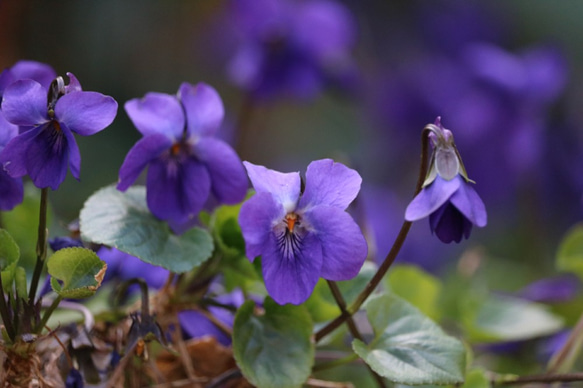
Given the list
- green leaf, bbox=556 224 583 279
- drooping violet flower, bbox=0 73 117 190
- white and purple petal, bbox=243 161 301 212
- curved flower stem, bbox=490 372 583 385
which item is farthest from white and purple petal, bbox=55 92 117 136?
green leaf, bbox=556 224 583 279

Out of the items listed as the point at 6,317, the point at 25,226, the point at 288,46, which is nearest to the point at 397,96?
the point at 288,46

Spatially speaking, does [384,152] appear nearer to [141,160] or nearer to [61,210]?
[61,210]

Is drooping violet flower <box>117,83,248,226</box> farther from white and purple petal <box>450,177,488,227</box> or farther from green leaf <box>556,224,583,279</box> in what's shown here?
green leaf <box>556,224,583,279</box>

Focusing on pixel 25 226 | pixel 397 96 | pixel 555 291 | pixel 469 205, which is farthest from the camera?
pixel 397 96

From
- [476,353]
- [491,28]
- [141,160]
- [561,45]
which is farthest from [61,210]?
[561,45]

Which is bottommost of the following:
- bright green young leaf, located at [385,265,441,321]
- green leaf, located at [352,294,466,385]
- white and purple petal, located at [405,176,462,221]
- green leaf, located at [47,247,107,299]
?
bright green young leaf, located at [385,265,441,321]

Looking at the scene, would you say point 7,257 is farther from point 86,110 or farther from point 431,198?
point 431,198
